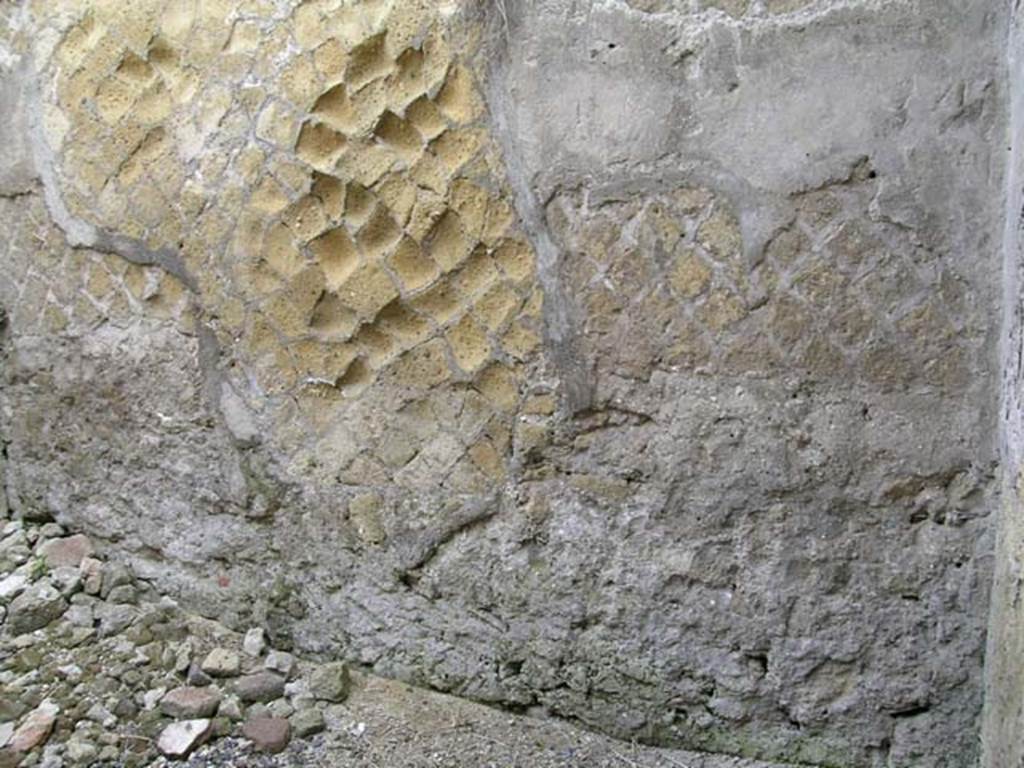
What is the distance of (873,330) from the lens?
1.53 meters

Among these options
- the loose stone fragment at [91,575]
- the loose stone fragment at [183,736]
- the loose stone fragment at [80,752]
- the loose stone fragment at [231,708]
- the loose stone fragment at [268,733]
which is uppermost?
the loose stone fragment at [91,575]

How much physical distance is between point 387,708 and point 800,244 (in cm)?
104

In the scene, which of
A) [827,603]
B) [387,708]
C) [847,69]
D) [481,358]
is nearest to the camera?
[847,69]

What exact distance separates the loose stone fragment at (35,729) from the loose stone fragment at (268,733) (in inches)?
13.2

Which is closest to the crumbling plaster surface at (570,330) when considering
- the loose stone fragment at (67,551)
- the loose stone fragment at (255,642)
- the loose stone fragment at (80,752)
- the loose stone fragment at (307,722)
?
the loose stone fragment at (255,642)

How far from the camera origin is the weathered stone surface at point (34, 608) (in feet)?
6.89

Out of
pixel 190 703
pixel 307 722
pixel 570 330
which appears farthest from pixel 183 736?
pixel 570 330

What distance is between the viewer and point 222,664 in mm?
1973

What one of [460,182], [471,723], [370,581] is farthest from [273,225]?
[471,723]

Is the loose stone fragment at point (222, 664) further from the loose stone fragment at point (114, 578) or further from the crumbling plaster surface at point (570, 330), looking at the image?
the loose stone fragment at point (114, 578)

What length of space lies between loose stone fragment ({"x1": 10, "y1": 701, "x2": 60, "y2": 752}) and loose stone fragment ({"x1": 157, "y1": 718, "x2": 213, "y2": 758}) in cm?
20

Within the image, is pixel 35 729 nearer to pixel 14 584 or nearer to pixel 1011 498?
pixel 14 584

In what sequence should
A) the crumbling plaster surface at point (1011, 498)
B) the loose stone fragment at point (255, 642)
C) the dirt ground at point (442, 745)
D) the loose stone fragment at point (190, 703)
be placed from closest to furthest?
the crumbling plaster surface at point (1011, 498), the dirt ground at point (442, 745), the loose stone fragment at point (190, 703), the loose stone fragment at point (255, 642)

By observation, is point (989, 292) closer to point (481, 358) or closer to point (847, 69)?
point (847, 69)
